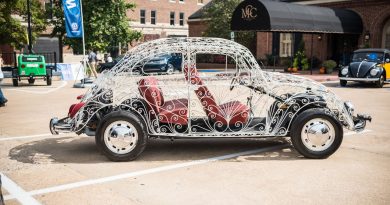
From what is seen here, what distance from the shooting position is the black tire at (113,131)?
5.88 metres

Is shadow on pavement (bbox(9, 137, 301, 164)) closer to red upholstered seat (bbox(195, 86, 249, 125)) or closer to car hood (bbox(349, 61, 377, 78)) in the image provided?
red upholstered seat (bbox(195, 86, 249, 125))

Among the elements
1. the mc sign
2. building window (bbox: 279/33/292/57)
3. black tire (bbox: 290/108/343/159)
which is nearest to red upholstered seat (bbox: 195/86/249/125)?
black tire (bbox: 290/108/343/159)

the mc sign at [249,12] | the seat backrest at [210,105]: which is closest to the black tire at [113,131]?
the seat backrest at [210,105]

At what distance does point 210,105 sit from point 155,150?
132 centimetres

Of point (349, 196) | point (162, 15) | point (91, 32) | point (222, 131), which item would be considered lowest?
point (349, 196)

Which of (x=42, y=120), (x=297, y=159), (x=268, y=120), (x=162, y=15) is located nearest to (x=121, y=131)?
(x=268, y=120)

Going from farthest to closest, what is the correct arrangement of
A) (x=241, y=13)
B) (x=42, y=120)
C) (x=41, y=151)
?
(x=241, y=13) < (x=42, y=120) < (x=41, y=151)

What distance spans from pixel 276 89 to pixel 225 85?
83cm

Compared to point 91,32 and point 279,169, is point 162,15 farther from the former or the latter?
point 279,169

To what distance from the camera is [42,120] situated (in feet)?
31.6

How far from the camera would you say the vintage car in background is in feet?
56.5

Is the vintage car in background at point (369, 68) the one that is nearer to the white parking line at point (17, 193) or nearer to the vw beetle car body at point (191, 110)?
the vw beetle car body at point (191, 110)

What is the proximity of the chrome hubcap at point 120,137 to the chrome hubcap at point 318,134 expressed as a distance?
2.57 m

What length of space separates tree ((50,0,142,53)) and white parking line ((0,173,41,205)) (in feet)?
82.3
